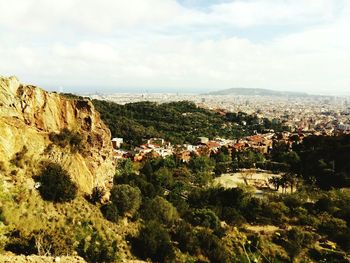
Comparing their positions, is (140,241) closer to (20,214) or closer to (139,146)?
(20,214)

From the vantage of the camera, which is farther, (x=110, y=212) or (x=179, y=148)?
(x=179, y=148)

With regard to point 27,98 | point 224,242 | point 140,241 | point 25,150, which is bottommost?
point 224,242

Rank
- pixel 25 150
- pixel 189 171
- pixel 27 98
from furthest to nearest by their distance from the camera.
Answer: pixel 189 171
pixel 27 98
pixel 25 150

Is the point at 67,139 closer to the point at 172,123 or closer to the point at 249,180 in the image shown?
the point at 249,180

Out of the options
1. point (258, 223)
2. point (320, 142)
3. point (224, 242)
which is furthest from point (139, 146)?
point (224, 242)

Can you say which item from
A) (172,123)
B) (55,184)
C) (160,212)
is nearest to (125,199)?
(160,212)
